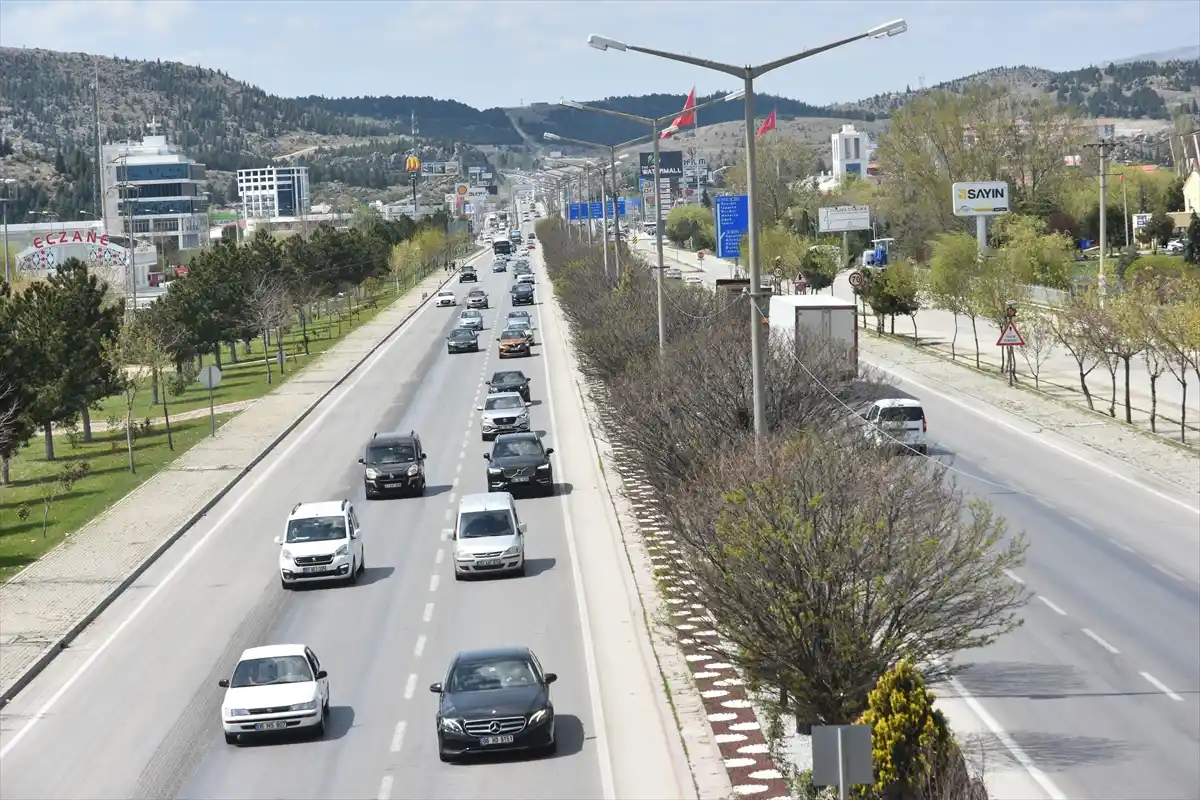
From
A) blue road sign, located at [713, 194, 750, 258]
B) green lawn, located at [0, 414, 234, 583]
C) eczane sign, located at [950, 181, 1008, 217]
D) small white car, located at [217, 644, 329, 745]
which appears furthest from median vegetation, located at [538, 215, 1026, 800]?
eczane sign, located at [950, 181, 1008, 217]

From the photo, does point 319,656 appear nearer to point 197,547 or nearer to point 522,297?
point 197,547

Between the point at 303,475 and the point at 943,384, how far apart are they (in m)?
25.2

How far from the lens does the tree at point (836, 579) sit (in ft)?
56.6

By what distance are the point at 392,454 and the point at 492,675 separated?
21545 millimetres

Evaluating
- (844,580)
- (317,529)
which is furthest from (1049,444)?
(844,580)

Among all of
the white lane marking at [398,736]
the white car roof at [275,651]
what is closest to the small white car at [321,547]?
the white car roof at [275,651]

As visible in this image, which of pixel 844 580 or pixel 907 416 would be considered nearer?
pixel 844 580

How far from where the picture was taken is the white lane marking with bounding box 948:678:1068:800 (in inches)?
741

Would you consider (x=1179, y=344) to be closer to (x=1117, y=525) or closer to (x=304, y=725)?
(x=1117, y=525)

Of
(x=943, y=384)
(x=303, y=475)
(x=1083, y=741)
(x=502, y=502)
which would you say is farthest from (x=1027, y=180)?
(x=1083, y=741)

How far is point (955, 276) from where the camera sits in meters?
73.4

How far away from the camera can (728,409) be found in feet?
96.5

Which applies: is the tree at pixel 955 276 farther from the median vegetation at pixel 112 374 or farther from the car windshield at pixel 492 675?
the car windshield at pixel 492 675

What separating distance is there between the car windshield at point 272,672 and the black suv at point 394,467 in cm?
1910
